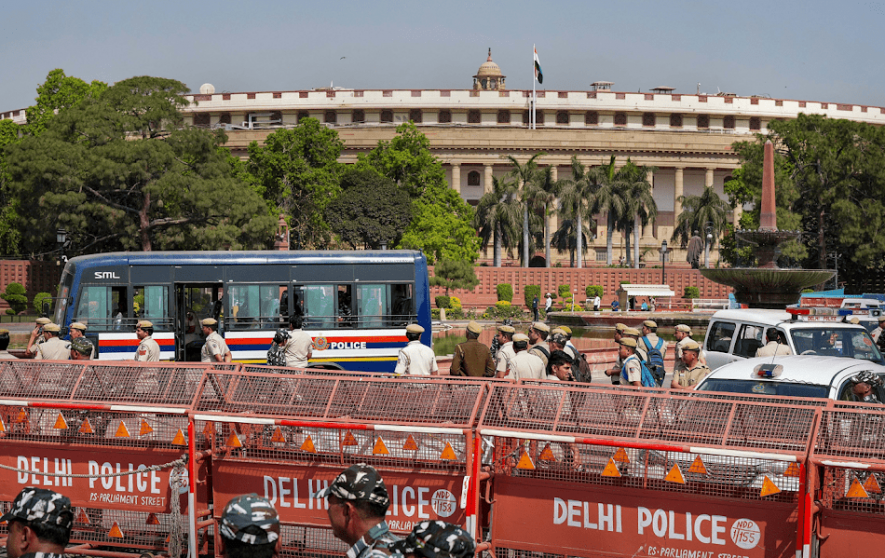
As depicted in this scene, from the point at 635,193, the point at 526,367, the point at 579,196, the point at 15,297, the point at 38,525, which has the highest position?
the point at 635,193

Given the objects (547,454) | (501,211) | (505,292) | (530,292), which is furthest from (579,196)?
(547,454)

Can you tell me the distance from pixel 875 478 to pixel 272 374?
4732 millimetres

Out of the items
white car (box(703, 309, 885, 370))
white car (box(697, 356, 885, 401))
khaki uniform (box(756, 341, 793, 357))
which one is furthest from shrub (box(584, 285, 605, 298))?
white car (box(697, 356, 885, 401))

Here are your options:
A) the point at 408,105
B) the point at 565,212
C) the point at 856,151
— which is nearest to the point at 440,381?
the point at 856,151

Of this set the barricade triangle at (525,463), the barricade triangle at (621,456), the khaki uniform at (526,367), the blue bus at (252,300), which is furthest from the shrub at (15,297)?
the barricade triangle at (621,456)

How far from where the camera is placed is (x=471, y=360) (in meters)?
12.6

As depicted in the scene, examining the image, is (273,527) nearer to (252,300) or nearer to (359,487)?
(359,487)

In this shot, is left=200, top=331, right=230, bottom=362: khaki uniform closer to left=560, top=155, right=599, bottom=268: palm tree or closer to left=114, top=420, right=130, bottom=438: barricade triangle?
left=114, top=420, right=130, bottom=438: barricade triangle

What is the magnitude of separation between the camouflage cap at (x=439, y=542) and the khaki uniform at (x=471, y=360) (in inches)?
347

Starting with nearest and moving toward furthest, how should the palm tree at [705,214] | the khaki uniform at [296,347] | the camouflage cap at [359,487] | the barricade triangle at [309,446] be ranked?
the camouflage cap at [359,487], the barricade triangle at [309,446], the khaki uniform at [296,347], the palm tree at [705,214]

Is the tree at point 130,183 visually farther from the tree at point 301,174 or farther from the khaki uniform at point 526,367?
the khaki uniform at point 526,367

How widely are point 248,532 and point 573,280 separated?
215 feet

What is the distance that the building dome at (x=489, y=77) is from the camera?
99938mm

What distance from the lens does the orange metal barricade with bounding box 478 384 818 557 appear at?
6.36 m
